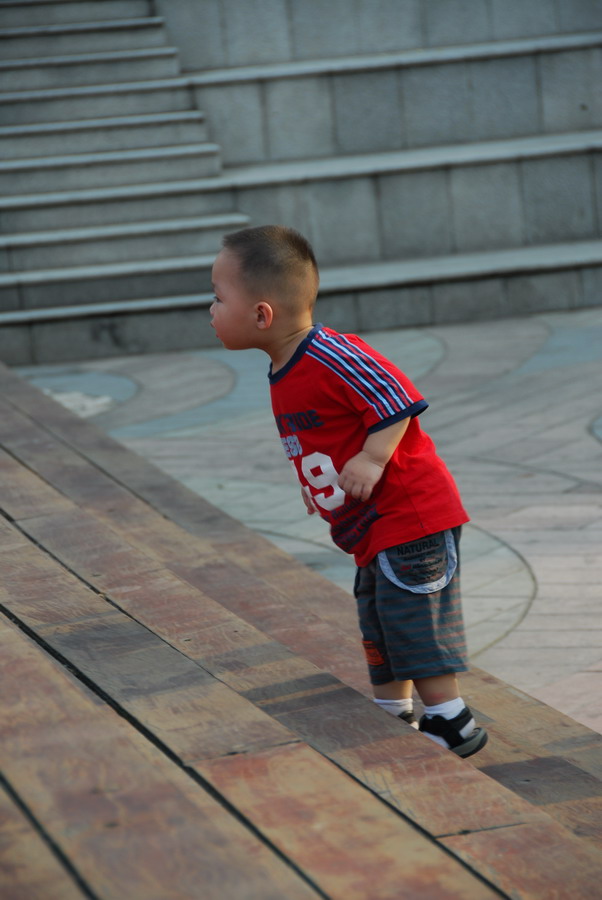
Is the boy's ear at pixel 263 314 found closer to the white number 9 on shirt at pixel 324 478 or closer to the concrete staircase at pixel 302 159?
the white number 9 on shirt at pixel 324 478

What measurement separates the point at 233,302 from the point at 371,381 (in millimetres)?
354

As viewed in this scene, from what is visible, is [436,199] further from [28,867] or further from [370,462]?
[28,867]

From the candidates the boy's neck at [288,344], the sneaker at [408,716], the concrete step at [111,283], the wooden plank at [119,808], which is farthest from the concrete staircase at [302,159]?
the wooden plank at [119,808]

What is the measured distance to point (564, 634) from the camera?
3.72 m

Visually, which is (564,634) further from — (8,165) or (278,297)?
(8,165)

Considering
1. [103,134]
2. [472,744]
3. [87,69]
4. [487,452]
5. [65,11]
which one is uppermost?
[65,11]

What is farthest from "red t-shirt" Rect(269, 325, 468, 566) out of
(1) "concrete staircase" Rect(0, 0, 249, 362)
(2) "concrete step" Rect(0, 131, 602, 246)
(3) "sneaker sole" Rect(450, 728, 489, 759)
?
(2) "concrete step" Rect(0, 131, 602, 246)

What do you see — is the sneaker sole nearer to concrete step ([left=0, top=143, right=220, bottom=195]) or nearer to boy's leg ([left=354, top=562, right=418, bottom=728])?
boy's leg ([left=354, top=562, right=418, bottom=728])

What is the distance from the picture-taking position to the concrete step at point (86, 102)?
1057 cm

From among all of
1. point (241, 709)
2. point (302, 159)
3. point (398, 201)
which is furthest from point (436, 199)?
point (241, 709)

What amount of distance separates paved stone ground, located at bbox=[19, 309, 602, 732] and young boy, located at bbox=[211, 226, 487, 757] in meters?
0.75

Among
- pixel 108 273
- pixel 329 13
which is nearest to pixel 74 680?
pixel 108 273

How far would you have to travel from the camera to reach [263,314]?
2582 mm

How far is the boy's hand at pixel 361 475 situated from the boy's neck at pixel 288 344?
0.29m
